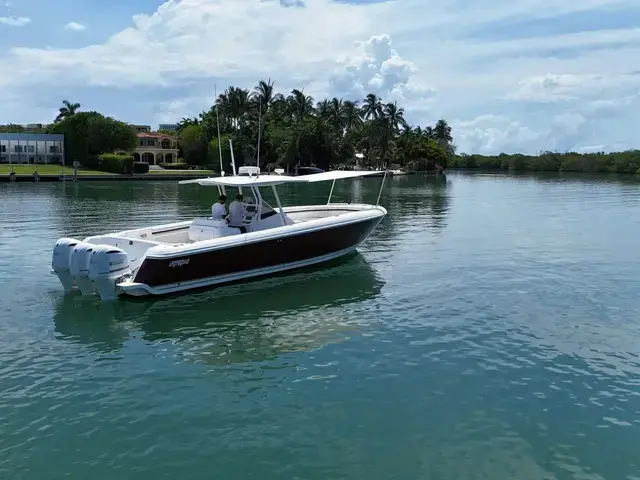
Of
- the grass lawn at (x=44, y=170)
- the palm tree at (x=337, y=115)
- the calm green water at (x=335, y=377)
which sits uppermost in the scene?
the palm tree at (x=337, y=115)

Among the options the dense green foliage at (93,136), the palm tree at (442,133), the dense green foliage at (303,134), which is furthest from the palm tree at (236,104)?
the palm tree at (442,133)

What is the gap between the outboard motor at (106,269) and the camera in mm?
14062

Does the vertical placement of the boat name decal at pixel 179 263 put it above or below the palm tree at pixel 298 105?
below

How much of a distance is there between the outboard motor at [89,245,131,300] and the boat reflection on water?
0.43 metres

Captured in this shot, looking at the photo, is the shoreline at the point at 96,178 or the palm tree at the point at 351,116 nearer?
the shoreline at the point at 96,178

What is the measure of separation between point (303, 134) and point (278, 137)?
4824mm

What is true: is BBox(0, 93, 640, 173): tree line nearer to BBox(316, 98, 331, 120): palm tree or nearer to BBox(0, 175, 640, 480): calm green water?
BBox(316, 98, 331, 120): palm tree

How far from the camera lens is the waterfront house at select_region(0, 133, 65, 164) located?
330ft

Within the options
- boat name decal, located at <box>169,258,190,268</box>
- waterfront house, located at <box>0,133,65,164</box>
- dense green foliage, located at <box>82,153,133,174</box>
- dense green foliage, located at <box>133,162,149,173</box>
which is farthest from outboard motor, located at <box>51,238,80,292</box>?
waterfront house, located at <box>0,133,65,164</box>


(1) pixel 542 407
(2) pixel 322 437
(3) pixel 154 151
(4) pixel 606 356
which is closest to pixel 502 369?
(1) pixel 542 407

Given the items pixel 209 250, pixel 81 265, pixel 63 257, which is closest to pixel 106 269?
pixel 81 265

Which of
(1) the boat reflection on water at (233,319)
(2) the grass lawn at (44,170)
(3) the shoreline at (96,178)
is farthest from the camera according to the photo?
(2) the grass lawn at (44,170)

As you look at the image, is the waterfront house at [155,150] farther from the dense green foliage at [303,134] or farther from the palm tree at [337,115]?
the palm tree at [337,115]

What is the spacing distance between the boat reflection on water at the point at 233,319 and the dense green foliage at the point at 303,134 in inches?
2825
